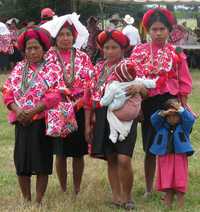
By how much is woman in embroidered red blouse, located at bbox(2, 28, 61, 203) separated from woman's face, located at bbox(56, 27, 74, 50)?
26cm

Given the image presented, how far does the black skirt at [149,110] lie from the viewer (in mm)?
5812

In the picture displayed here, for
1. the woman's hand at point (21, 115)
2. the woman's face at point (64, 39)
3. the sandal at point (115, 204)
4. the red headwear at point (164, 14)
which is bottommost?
the sandal at point (115, 204)

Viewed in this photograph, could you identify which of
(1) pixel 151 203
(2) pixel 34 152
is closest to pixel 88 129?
(2) pixel 34 152

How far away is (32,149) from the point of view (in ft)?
17.7

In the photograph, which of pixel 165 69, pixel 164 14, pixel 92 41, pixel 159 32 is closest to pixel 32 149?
pixel 165 69

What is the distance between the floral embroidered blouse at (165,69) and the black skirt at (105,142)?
1.58 feet

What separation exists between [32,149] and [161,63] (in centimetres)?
141

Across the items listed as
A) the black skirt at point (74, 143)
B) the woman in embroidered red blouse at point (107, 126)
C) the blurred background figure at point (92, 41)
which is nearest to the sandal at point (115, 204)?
the woman in embroidered red blouse at point (107, 126)

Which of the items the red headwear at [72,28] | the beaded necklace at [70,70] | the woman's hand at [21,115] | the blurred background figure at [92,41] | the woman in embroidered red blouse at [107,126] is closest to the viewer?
the woman's hand at [21,115]

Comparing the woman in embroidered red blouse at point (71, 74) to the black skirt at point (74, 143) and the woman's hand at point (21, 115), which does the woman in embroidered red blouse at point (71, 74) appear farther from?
the woman's hand at point (21, 115)

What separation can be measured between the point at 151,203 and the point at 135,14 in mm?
21367

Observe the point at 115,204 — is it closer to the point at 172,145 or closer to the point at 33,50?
the point at 172,145

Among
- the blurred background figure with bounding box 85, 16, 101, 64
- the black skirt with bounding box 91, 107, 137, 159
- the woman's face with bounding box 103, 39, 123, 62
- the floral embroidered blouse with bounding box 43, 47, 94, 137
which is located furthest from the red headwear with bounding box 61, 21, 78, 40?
the blurred background figure with bounding box 85, 16, 101, 64

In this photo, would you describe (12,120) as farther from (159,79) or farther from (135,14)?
(135,14)
